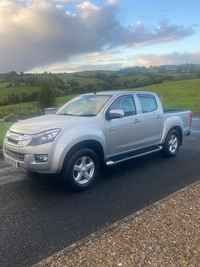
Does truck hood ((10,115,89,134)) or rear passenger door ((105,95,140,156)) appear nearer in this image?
truck hood ((10,115,89,134))

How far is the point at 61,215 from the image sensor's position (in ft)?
11.6

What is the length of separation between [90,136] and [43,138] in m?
0.90

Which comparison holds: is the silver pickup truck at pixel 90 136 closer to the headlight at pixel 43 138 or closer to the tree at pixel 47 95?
the headlight at pixel 43 138

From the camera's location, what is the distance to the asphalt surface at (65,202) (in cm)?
286

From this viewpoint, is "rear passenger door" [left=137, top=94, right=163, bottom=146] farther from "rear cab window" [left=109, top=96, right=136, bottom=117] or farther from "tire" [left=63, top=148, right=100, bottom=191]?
"tire" [left=63, top=148, right=100, bottom=191]

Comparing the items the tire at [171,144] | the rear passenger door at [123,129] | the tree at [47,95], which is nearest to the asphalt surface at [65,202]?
the tire at [171,144]

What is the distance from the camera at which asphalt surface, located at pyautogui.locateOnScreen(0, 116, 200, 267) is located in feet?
9.38

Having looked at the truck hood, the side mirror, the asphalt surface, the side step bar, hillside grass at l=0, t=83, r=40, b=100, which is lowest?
the asphalt surface

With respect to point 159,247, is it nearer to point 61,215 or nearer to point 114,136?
point 61,215

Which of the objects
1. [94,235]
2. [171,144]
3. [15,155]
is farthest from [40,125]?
[171,144]

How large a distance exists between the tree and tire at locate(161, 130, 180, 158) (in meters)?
31.4

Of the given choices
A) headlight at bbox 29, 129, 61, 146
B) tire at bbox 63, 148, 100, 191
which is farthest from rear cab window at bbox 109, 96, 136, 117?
headlight at bbox 29, 129, 61, 146

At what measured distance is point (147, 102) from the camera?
5.99m

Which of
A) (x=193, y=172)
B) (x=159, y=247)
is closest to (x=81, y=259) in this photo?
(x=159, y=247)
